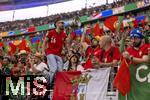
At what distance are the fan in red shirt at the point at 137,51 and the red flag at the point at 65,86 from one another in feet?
5.08

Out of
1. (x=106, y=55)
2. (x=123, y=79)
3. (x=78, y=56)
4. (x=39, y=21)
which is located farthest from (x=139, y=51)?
(x=39, y=21)

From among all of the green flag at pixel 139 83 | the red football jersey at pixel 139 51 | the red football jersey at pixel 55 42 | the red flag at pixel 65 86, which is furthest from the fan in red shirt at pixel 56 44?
the green flag at pixel 139 83

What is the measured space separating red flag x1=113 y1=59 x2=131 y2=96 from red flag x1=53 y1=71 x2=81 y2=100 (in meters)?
1.55

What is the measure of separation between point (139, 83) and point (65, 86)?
8.03ft

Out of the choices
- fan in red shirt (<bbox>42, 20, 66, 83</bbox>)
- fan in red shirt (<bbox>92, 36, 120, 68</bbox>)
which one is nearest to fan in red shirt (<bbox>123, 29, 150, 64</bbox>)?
fan in red shirt (<bbox>92, 36, 120, 68</bbox>)

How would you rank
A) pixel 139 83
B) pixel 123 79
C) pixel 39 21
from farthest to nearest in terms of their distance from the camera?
pixel 39 21 < pixel 123 79 < pixel 139 83

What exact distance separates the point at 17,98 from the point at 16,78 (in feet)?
1.64

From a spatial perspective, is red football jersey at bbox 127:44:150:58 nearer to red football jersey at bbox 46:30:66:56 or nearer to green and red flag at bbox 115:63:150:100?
green and red flag at bbox 115:63:150:100

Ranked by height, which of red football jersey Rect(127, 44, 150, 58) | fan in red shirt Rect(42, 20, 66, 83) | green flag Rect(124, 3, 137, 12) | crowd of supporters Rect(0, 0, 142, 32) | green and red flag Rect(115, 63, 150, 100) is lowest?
green and red flag Rect(115, 63, 150, 100)

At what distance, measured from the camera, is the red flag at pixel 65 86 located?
27.4ft

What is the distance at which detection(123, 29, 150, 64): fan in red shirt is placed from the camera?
654 cm

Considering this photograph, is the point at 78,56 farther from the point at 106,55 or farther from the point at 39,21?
the point at 39,21

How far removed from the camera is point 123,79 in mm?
6797

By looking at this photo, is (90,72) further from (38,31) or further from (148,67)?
(38,31)
